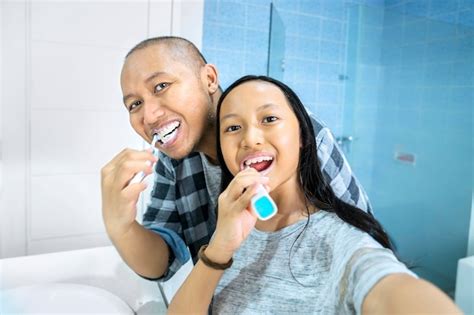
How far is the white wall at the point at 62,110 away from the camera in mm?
978

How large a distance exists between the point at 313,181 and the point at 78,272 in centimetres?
67

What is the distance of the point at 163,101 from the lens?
65 cm

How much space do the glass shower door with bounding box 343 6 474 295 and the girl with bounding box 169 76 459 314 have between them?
1102mm

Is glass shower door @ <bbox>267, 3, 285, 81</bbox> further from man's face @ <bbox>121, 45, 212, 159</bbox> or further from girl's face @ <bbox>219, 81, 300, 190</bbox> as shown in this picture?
girl's face @ <bbox>219, 81, 300, 190</bbox>

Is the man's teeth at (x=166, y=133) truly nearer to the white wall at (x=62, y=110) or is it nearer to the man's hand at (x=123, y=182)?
the man's hand at (x=123, y=182)

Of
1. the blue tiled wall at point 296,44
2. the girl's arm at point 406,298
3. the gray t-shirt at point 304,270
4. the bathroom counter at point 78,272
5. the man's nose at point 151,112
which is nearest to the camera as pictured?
the girl's arm at point 406,298

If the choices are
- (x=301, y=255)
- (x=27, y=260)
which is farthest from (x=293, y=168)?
(x=27, y=260)

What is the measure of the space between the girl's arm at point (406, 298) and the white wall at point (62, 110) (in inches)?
34.4

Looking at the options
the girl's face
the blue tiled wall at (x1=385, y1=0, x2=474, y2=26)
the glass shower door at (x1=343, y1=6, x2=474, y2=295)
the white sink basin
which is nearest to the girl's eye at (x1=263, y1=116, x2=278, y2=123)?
the girl's face

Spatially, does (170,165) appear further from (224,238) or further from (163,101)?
(224,238)

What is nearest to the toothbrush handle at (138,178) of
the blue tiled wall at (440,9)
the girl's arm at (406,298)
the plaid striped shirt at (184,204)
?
the plaid striped shirt at (184,204)

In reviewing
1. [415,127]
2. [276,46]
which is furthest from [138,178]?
[415,127]

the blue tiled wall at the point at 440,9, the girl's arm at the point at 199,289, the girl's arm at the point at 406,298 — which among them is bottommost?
the girl's arm at the point at 199,289

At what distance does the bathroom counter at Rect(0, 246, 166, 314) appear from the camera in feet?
2.90
